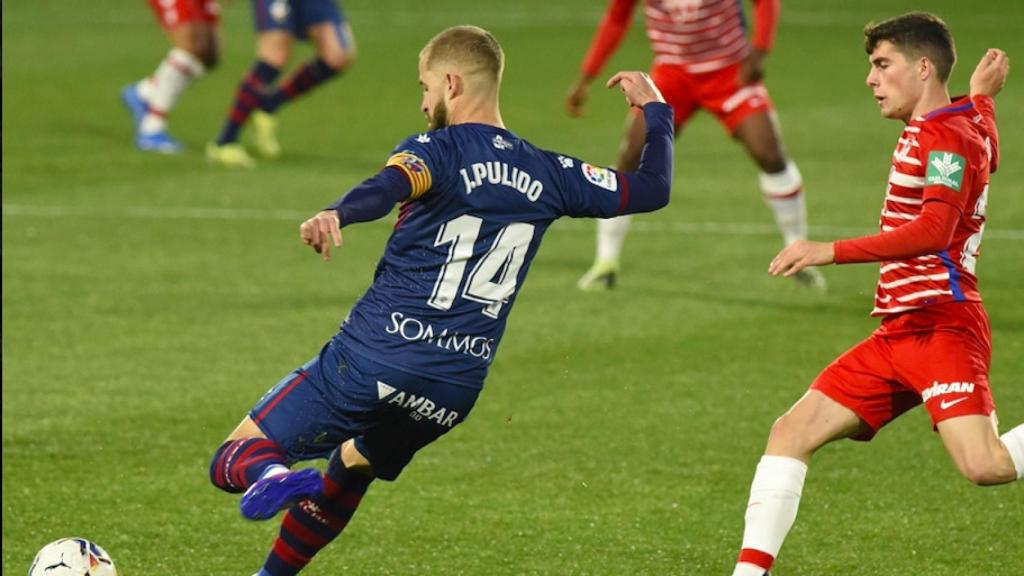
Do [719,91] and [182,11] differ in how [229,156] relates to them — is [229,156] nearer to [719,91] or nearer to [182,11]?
[182,11]

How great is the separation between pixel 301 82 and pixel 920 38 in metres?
10.3

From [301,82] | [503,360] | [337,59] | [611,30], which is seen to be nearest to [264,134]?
[301,82]

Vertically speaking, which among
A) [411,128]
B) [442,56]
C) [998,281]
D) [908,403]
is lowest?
[411,128]

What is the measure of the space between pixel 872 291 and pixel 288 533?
217 inches

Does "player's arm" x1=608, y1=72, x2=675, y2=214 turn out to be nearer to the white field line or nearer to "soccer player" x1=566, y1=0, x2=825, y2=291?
"soccer player" x1=566, y1=0, x2=825, y2=291

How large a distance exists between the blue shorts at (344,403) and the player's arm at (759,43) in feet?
18.5

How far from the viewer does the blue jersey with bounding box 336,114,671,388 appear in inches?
200

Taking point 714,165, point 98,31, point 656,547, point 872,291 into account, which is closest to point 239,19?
point 98,31

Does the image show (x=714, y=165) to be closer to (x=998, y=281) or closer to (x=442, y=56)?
(x=998, y=281)

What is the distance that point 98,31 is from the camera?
72.6 feet

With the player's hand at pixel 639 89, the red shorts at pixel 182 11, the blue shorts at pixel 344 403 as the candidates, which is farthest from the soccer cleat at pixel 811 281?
the red shorts at pixel 182 11

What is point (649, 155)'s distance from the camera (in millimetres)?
5551

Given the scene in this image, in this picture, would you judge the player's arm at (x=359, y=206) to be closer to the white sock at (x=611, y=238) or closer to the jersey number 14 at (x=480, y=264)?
the jersey number 14 at (x=480, y=264)

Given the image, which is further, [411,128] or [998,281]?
[411,128]
